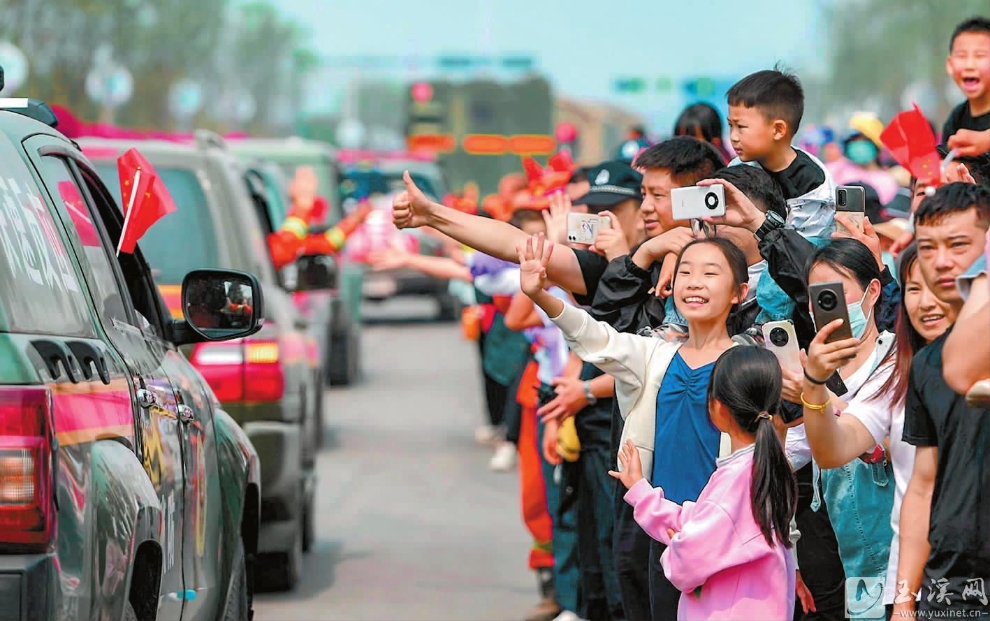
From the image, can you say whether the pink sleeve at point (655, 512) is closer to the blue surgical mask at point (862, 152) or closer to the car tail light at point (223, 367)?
the car tail light at point (223, 367)

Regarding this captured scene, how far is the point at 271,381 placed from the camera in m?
8.31

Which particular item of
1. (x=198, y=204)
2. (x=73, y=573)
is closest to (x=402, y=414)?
(x=198, y=204)

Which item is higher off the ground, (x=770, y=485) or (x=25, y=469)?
(x=25, y=469)

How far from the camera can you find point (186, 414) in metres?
5.24

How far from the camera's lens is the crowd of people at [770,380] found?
418cm

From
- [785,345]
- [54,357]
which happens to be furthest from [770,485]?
[54,357]

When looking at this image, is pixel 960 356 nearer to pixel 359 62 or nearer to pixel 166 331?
pixel 166 331

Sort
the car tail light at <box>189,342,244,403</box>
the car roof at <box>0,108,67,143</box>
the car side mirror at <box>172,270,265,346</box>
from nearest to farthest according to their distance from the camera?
the car roof at <box>0,108,67,143</box>, the car side mirror at <box>172,270,265,346</box>, the car tail light at <box>189,342,244,403</box>

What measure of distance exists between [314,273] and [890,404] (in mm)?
6259

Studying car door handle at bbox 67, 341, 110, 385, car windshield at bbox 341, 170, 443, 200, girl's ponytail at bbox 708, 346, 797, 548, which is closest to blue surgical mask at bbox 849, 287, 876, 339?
girl's ponytail at bbox 708, 346, 797, 548

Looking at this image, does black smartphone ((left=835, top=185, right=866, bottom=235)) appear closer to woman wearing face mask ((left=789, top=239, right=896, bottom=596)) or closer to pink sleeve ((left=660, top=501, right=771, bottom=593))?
woman wearing face mask ((left=789, top=239, right=896, bottom=596))

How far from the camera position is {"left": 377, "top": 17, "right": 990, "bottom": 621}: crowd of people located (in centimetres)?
418

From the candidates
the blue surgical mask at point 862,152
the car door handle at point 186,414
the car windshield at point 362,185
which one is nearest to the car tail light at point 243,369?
the car door handle at point 186,414

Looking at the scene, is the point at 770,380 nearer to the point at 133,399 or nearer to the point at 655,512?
the point at 655,512
